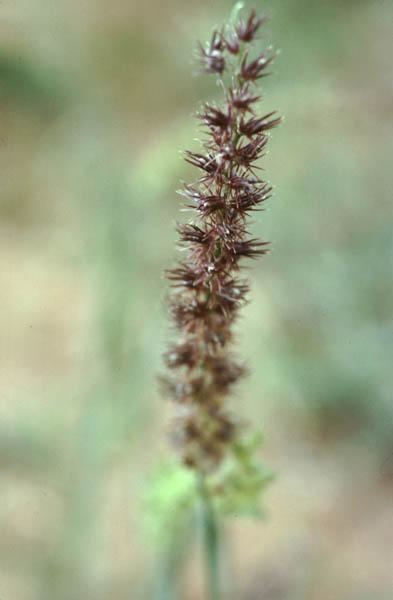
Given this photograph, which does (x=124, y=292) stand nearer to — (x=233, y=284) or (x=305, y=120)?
(x=305, y=120)

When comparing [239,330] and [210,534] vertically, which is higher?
[239,330]

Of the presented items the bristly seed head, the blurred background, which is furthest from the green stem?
the blurred background

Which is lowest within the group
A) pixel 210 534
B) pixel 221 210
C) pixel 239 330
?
pixel 210 534

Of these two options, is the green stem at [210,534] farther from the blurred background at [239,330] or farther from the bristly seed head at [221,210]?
the blurred background at [239,330]

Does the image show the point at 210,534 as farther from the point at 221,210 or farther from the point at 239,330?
the point at 239,330

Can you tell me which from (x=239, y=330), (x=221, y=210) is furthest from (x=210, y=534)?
(x=239, y=330)

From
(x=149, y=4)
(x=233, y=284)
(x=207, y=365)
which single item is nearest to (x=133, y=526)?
(x=207, y=365)

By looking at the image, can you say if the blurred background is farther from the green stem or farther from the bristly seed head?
the bristly seed head
